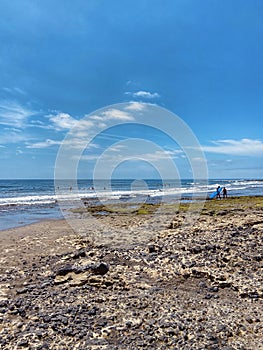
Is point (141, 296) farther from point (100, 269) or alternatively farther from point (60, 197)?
point (60, 197)

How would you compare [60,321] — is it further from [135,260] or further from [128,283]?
[135,260]

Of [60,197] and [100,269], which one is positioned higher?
[100,269]

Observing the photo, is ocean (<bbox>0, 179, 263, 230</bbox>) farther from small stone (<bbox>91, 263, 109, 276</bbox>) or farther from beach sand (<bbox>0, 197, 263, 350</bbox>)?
small stone (<bbox>91, 263, 109, 276</bbox>)

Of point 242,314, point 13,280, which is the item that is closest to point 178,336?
point 242,314

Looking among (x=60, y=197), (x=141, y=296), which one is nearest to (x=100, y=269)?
(x=141, y=296)

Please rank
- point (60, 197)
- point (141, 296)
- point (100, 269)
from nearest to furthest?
1. point (141, 296)
2. point (100, 269)
3. point (60, 197)

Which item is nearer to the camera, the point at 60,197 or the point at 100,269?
the point at 100,269

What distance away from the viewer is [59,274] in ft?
24.5

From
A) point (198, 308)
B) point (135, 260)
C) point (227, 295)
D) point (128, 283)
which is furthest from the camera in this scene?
point (135, 260)

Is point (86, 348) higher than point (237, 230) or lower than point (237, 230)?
lower

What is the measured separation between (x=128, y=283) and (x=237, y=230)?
584 centimetres

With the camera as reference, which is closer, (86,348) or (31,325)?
(86,348)

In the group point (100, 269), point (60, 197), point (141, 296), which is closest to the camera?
point (141, 296)

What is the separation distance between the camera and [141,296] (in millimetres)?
6020
